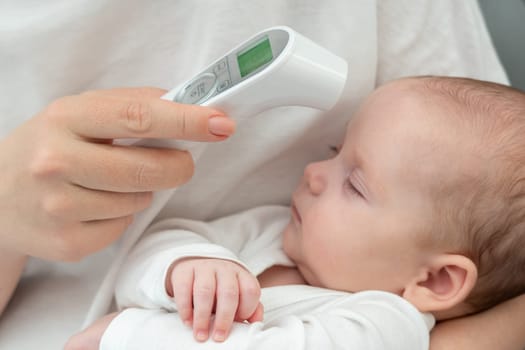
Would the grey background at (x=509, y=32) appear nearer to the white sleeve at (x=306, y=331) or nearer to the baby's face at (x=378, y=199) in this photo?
the baby's face at (x=378, y=199)

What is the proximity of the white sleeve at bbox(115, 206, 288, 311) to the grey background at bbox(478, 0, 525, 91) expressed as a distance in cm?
53

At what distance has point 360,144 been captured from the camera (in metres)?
0.93

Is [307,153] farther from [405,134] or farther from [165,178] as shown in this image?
[165,178]

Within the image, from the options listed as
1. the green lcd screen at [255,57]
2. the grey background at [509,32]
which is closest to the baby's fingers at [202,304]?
the green lcd screen at [255,57]

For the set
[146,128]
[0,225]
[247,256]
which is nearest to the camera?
[146,128]

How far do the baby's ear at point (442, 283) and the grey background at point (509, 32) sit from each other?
524mm

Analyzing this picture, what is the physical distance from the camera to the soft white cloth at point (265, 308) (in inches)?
29.9

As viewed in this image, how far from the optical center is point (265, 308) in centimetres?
90

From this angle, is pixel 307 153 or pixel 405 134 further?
pixel 307 153

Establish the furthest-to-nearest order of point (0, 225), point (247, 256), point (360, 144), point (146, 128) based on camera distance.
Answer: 1. point (247, 256)
2. point (360, 144)
3. point (0, 225)
4. point (146, 128)

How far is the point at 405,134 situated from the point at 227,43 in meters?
0.30

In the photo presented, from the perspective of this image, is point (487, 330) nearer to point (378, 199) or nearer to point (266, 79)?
point (378, 199)

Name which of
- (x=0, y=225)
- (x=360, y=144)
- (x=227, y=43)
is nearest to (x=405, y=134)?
(x=360, y=144)

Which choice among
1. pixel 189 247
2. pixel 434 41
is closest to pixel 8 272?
pixel 189 247
